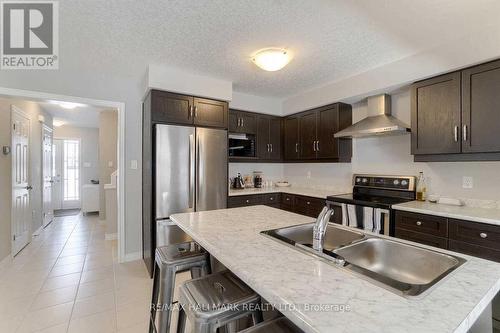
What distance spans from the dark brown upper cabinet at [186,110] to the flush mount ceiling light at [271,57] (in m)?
1.01

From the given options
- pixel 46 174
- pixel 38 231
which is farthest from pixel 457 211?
pixel 46 174

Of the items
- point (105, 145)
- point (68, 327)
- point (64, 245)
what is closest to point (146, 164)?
point (68, 327)

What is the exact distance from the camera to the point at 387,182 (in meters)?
3.07

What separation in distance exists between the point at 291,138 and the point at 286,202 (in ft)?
3.74

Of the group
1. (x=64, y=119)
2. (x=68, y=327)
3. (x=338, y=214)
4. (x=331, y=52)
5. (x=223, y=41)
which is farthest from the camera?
(x=64, y=119)

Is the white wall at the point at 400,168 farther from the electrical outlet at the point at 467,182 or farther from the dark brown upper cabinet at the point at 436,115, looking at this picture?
the dark brown upper cabinet at the point at 436,115

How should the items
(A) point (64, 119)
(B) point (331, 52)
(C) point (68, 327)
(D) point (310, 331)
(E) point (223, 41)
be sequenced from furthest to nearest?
(A) point (64, 119) < (B) point (331, 52) < (E) point (223, 41) < (C) point (68, 327) < (D) point (310, 331)

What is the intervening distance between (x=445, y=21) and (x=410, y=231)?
186 centimetres

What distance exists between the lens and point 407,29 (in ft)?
6.81

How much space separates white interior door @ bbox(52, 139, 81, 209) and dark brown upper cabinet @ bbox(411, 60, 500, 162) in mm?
8356

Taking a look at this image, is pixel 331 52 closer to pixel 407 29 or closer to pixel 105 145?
pixel 407 29

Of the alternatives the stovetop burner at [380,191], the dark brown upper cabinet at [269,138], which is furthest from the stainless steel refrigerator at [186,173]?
the stovetop burner at [380,191]

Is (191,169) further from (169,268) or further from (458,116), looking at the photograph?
(458,116)

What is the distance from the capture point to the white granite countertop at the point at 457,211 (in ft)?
6.22
